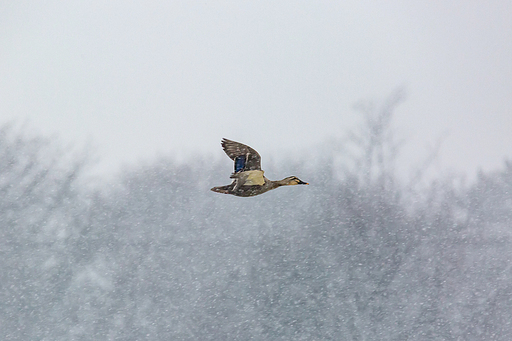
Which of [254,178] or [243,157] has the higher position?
[243,157]

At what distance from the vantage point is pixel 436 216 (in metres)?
38.5

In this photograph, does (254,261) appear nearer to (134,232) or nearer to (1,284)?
(134,232)

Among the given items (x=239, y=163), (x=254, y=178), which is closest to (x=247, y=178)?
(x=254, y=178)

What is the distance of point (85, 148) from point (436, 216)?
24980 mm

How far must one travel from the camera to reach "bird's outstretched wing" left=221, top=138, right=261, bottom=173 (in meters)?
7.82

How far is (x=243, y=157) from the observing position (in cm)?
795

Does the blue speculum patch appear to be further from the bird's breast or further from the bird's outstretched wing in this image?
the bird's breast

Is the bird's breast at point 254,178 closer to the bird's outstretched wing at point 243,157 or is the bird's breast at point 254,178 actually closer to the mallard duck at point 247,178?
the mallard duck at point 247,178

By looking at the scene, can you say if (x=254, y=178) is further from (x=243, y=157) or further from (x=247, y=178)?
(x=243, y=157)

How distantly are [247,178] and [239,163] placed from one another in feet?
1.12

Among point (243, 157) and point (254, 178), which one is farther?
point (243, 157)

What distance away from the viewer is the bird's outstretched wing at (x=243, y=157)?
782 centimetres

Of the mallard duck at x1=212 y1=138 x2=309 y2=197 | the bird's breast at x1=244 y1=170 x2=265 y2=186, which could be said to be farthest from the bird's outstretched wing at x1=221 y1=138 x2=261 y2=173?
the bird's breast at x1=244 y1=170 x2=265 y2=186

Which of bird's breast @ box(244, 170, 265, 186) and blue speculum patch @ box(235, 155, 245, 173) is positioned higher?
blue speculum patch @ box(235, 155, 245, 173)
